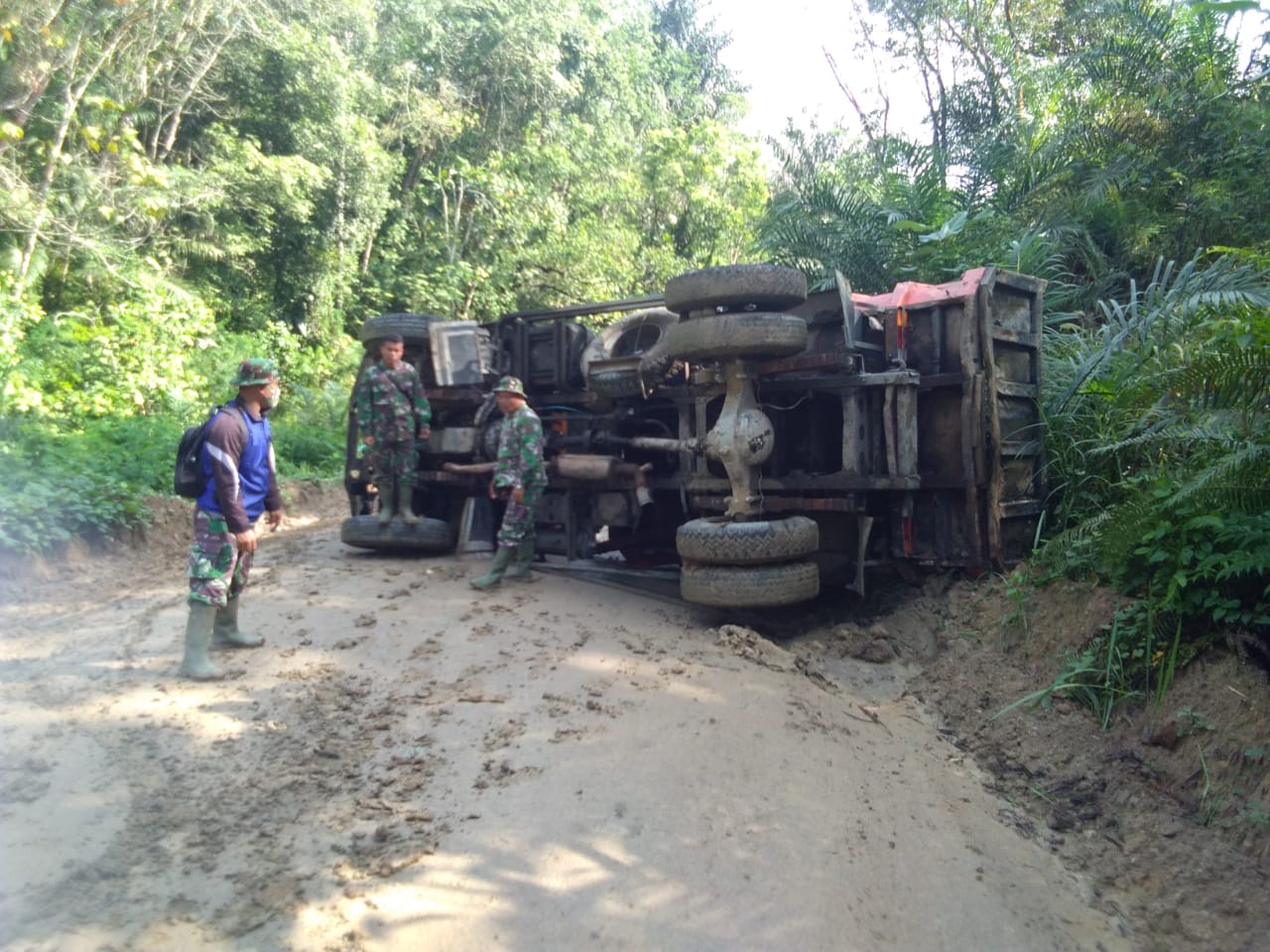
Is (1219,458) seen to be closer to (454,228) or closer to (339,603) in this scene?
(339,603)

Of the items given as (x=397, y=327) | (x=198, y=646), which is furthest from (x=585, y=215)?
(x=198, y=646)

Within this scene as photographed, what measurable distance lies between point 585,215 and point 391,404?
52.1 feet

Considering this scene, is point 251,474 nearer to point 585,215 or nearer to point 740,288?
point 740,288

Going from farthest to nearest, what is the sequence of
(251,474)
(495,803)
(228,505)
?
(251,474), (228,505), (495,803)

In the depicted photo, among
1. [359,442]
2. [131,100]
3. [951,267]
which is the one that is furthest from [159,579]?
[131,100]

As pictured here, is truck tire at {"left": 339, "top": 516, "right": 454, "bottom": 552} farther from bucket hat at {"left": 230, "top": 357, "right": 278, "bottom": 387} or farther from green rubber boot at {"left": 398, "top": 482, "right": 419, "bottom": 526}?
bucket hat at {"left": 230, "top": 357, "right": 278, "bottom": 387}

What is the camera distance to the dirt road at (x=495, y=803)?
3203 mm

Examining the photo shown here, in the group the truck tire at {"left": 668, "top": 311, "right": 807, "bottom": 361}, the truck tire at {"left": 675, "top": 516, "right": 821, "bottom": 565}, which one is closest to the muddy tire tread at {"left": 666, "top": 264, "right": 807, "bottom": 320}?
the truck tire at {"left": 668, "top": 311, "right": 807, "bottom": 361}

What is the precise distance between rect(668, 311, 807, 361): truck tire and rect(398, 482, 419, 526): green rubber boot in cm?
322

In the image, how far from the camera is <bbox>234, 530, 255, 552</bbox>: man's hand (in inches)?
208

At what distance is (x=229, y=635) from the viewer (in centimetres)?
572

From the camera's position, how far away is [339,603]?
672cm

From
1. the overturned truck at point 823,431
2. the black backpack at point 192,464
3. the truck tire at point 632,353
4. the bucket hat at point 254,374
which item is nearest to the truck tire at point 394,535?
the overturned truck at point 823,431

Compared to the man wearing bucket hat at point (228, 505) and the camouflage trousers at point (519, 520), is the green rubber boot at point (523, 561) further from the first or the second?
the man wearing bucket hat at point (228, 505)
